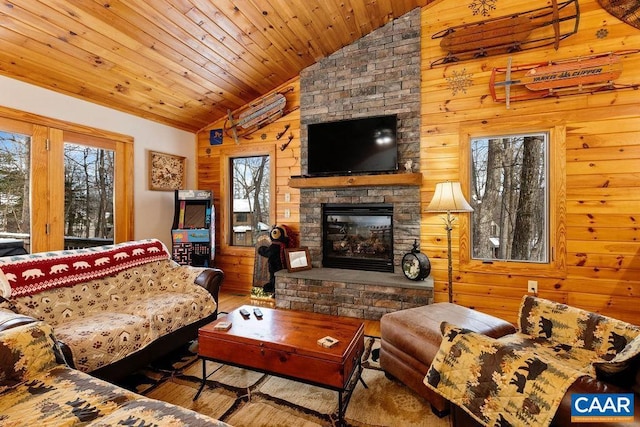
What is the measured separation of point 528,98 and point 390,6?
69.4 inches

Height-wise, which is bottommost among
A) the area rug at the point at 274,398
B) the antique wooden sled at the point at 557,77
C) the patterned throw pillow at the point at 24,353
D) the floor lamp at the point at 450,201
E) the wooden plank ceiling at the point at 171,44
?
the area rug at the point at 274,398

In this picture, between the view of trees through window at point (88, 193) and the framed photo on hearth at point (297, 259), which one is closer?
the view of trees through window at point (88, 193)

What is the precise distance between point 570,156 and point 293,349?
3.24 meters

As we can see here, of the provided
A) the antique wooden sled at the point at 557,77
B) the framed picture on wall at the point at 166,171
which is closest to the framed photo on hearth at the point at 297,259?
the framed picture on wall at the point at 166,171

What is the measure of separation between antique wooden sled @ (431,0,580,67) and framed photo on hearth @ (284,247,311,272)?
9.23 feet

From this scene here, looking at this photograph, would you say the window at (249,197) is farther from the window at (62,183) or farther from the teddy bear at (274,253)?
the window at (62,183)

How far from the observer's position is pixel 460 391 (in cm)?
130

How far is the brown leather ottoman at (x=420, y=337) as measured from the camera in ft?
6.06

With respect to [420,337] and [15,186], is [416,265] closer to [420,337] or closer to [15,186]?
[420,337]

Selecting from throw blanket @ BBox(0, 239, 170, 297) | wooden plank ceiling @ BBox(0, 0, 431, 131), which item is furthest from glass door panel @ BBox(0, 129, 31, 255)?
throw blanket @ BBox(0, 239, 170, 297)

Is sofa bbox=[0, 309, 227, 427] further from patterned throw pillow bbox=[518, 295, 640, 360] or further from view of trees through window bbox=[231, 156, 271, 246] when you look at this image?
view of trees through window bbox=[231, 156, 271, 246]

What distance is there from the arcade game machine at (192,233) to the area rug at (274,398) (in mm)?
2011

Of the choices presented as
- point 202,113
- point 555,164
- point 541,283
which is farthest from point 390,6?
point 541,283

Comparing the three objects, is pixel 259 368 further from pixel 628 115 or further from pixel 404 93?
pixel 628 115
